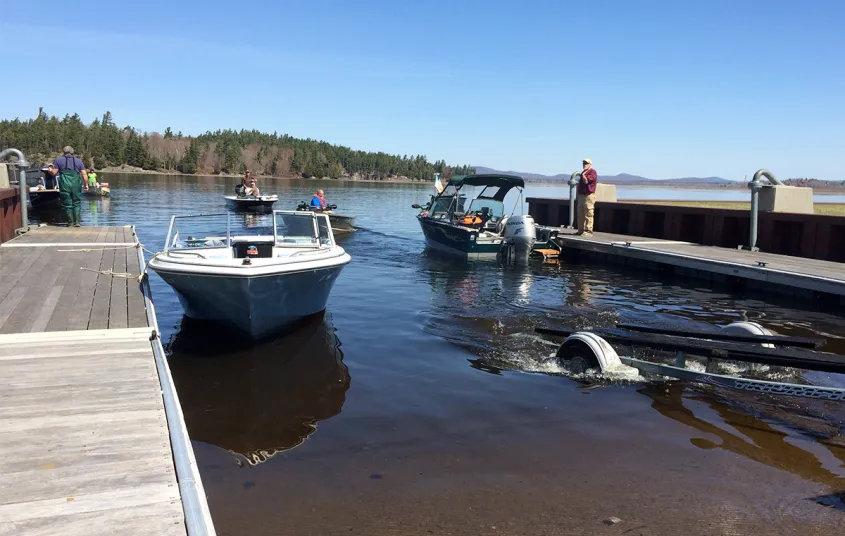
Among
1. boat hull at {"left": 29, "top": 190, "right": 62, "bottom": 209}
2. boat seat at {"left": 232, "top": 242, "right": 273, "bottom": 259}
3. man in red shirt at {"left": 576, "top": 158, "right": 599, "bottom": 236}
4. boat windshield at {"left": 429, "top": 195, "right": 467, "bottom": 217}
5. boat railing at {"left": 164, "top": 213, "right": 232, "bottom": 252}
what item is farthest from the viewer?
boat hull at {"left": 29, "top": 190, "right": 62, "bottom": 209}

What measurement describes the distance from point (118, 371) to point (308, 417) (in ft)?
6.21

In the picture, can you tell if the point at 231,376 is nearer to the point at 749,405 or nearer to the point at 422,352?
the point at 422,352

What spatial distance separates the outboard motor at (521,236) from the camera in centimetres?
1644

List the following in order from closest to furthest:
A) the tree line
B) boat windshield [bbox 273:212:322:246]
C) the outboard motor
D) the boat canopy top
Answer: boat windshield [bbox 273:212:322:246], the outboard motor, the boat canopy top, the tree line

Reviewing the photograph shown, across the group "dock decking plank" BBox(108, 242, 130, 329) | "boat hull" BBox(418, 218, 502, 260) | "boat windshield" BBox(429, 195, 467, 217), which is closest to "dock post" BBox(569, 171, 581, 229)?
"boat windshield" BBox(429, 195, 467, 217)

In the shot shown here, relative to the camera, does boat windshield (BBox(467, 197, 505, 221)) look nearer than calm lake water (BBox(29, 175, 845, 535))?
No

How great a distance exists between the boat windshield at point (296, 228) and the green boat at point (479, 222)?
748 centimetres

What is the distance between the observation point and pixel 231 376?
7.50 metres

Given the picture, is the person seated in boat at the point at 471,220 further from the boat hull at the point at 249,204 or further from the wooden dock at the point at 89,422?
the boat hull at the point at 249,204

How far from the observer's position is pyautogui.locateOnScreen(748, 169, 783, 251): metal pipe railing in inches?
576

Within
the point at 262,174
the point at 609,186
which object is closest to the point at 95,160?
the point at 262,174

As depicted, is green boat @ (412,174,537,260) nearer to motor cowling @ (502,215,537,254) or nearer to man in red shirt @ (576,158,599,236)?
motor cowling @ (502,215,537,254)

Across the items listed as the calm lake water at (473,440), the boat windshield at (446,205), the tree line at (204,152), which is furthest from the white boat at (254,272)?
the tree line at (204,152)

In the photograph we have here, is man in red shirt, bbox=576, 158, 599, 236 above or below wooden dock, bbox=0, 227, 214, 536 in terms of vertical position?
above
